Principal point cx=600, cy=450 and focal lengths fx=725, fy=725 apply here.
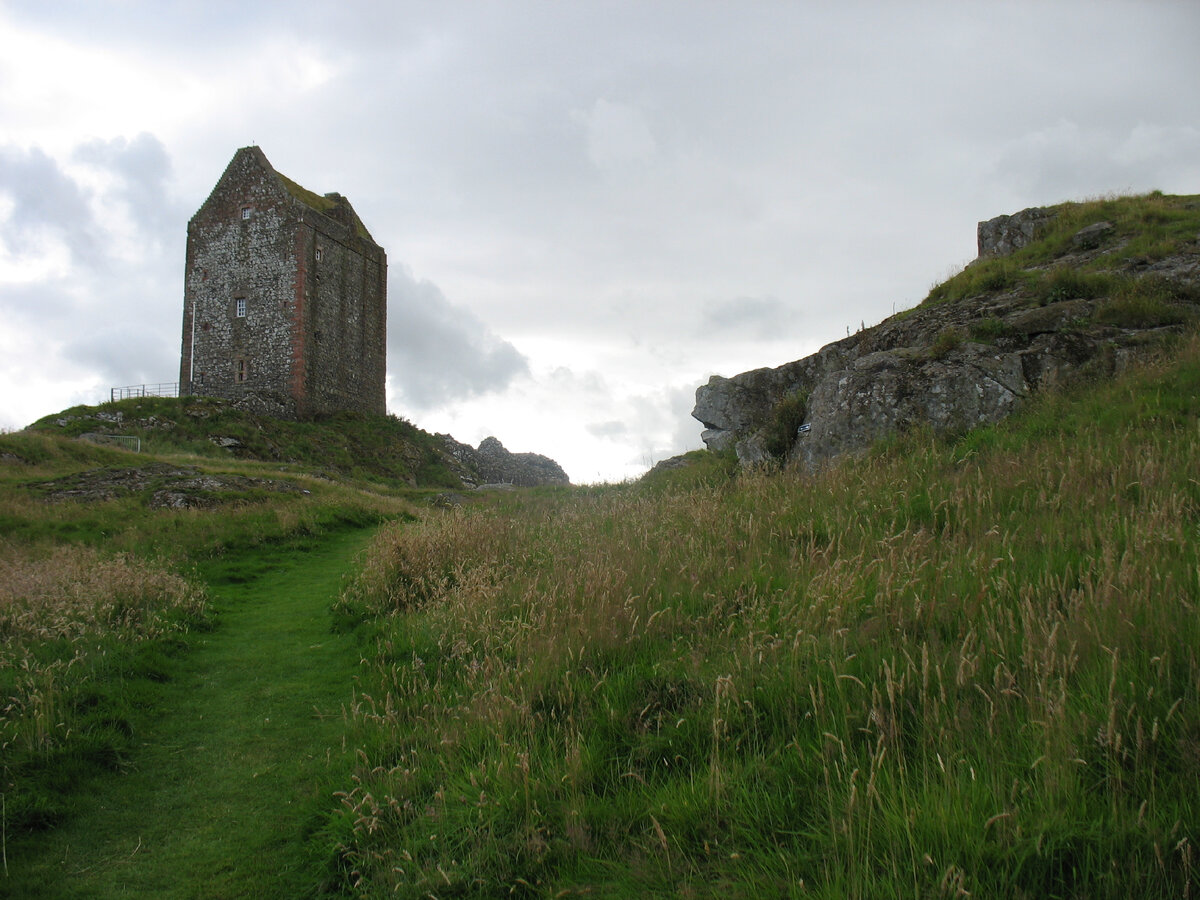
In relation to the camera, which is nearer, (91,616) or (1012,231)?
(91,616)

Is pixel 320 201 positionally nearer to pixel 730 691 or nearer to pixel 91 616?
pixel 91 616

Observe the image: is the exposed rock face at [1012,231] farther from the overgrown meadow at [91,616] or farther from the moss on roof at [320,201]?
the moss on roof at [320,201]

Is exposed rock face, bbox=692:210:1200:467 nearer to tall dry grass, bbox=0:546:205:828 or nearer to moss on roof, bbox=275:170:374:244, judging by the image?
tall dry grass, bbox=0:546:205:828

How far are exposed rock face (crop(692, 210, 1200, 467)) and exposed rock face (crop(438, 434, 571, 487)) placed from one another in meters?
32.7

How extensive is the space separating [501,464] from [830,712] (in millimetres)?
43616

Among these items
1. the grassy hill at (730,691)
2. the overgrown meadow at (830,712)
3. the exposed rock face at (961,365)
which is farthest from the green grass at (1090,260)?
the overgrown meadow at (830,712)

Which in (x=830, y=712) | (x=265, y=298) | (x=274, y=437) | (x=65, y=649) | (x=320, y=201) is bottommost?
(x=65, y=649)

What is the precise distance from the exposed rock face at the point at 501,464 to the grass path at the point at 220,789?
3631cm

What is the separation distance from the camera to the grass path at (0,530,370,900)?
4.23m

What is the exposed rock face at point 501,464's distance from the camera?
45.4 meters

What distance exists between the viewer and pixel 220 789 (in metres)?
5.23

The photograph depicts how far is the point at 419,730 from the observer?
5.07 meters

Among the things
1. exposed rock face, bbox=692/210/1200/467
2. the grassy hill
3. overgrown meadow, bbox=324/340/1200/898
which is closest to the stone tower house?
the grassy hill

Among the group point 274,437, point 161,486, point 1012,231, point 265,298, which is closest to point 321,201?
point 265,298
